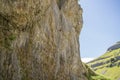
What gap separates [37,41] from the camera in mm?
42844

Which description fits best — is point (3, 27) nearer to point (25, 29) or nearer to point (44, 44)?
point (25, 29)

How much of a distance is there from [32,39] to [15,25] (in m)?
4.33

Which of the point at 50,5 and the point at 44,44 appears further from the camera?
the point at 50,5

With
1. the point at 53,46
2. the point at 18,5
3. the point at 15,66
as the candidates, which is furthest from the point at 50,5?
the point at 15,66

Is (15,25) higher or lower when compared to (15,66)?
higher

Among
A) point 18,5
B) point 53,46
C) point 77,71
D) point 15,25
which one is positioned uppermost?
point 18,5

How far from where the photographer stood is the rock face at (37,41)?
36.3 meters

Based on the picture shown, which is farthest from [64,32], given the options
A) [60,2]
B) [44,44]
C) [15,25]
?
[15,25]

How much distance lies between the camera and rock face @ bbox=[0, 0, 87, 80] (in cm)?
3634

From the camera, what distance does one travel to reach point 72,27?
60062 millimetres

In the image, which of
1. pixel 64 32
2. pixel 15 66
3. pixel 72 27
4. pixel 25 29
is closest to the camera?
pixel 15 66

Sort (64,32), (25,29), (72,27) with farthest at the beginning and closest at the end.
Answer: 1. (72,27)
2. (64,32)
3. (25,29)

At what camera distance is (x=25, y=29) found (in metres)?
40.1

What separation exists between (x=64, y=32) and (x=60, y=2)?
5.69 m
